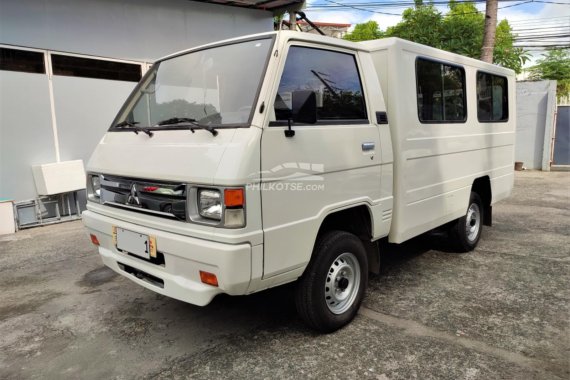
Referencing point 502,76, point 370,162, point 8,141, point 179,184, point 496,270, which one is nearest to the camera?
point 179,184

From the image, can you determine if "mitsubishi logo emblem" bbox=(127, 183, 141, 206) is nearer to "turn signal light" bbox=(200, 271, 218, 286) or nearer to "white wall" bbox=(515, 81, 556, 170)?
"turn signal light" bbox=(200, 271, 218, 286)

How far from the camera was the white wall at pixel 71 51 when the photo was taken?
22.4 feet

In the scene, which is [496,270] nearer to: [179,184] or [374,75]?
[374,75]

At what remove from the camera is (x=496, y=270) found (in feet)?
15.3

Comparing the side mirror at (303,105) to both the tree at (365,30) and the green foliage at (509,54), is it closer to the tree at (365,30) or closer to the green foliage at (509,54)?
the green foliage at (509,54)

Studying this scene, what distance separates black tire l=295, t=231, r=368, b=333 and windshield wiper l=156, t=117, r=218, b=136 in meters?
1.13

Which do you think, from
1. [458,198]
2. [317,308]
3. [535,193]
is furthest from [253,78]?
[535,193]

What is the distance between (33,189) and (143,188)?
5256 mm

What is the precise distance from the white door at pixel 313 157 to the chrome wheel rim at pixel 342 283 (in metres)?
0.44

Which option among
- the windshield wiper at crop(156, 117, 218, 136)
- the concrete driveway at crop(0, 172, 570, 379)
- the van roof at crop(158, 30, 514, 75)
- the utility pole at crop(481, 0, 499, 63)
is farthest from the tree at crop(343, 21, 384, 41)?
the windshield wiper at crop(156, 117, 218, 136)

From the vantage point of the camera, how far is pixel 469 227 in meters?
5.43

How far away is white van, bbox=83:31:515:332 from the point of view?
2.60 metres

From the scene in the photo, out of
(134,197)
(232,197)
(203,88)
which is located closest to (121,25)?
(203,88)

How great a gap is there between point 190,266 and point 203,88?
4.46ft
